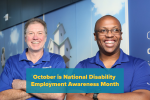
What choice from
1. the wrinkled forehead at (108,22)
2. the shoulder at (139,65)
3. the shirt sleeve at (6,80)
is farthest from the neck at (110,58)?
the shirt sleeve at (6,80)

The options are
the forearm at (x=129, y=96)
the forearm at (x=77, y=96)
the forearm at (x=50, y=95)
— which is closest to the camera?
the forearm at (x=129, y=96)

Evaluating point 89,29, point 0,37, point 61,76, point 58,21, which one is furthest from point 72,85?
point 0,37

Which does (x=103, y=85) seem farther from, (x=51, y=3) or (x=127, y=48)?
(x=51, y=3)

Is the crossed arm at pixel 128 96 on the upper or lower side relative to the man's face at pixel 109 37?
lower

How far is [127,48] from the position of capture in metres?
2.80

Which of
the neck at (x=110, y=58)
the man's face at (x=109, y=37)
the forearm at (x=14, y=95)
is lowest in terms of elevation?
the forearm at (x=14, y=95)

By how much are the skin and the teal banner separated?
0.05m

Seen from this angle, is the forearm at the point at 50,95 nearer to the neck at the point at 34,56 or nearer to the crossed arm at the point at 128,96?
the crossed arm at the point at 128,96

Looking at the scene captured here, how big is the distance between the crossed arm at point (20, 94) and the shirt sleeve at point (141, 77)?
0.71 m

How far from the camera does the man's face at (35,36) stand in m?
1.95

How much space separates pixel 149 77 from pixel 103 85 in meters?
0.41

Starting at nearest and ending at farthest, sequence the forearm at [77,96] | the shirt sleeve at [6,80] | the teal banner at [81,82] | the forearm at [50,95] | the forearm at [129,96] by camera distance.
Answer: the forearm at [129,96] < the forearm at [77,96] < the teal banner at [81,82] < the forearm at [50,95] < the shirt sleeve at [6,80]

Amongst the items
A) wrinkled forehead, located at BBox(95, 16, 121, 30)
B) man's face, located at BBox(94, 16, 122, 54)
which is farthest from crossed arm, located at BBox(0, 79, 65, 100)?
wrinkled forehead, located at BBox(95, 16, 121, 30)

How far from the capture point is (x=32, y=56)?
203 cm
